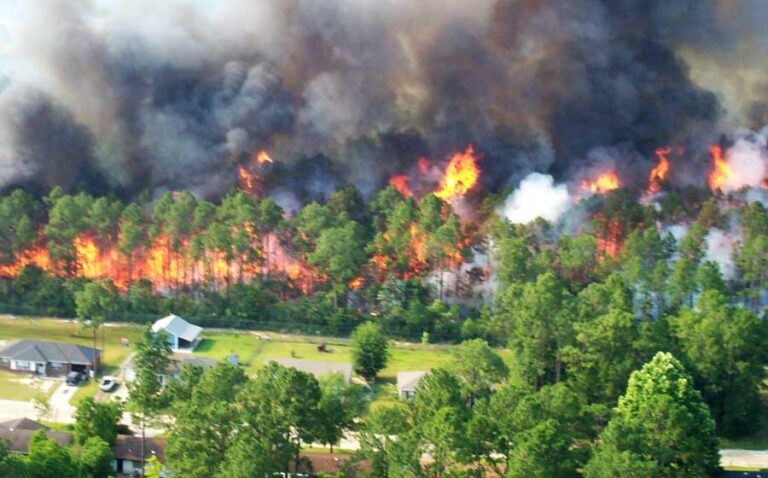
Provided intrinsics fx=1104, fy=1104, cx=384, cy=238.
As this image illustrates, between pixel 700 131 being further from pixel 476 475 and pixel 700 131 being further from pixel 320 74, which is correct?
pixel 476 475

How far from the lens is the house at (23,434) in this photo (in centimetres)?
3431

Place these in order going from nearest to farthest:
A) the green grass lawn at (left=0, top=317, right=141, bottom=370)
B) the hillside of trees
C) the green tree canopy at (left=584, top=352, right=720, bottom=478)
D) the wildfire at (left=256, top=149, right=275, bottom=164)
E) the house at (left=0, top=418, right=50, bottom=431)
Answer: the green tree canopy at (left=584, top=352, right=720, bottom=478) < the house at (left=0, top=418, right=50, bottom=431) < the hillside of trees < the green grass lawn at (left=0, top=317, right=141, bottom=370) < the wildfire at (left=256, top=149, right=275, bottom=164)

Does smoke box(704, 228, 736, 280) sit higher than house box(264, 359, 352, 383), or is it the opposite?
smoke box(704, 228, 736, 280)

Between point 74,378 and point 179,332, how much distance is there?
4819mm

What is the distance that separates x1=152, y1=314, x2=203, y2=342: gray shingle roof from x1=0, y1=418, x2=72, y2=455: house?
9.01 m

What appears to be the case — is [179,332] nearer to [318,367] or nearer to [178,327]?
[178,327]

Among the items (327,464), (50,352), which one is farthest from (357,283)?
(327,464)

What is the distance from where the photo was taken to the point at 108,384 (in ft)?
134

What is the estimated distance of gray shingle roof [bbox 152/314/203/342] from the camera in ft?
146

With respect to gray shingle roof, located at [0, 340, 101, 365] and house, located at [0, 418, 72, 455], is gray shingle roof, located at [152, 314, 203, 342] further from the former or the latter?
house, located at [0, 418, 72, 455]

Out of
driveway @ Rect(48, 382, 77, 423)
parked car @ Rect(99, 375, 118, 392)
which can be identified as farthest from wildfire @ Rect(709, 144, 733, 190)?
driveway @ Rect(48, 382, 77, 423)

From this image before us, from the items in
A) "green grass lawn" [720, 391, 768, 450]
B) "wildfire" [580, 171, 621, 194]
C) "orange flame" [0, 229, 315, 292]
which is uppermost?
"wildfire" [580, 171, 621, 194]

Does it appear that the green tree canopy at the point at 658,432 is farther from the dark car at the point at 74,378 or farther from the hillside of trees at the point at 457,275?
the dark car at the point at 74,378

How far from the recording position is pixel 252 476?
1145 inches
